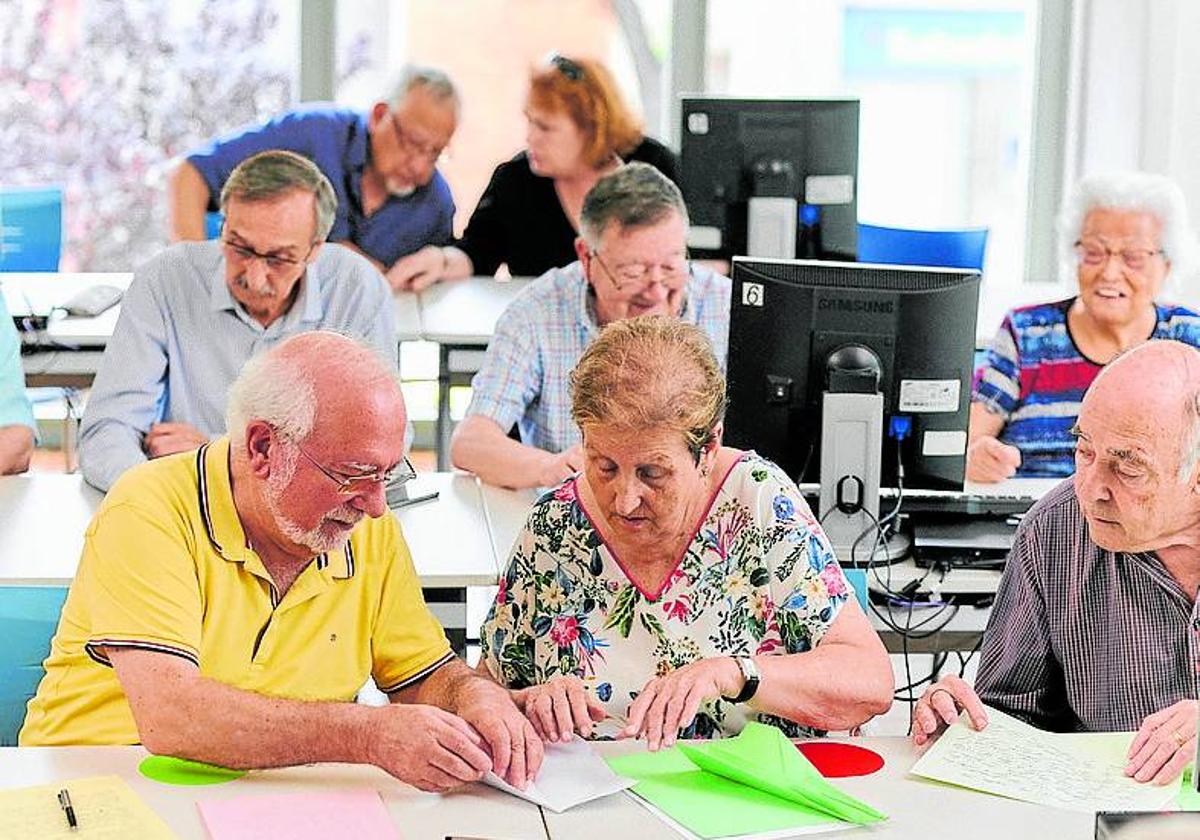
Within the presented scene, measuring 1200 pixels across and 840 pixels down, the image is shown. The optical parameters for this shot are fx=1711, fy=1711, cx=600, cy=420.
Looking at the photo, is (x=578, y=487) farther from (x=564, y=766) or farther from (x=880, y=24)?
(x=880, y=24)

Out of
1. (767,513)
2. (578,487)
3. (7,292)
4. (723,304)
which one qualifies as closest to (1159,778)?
(767,513)

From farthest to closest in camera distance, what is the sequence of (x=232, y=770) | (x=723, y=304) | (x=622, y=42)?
(x=622, y=42), (x=723, y=304), (x=232, y=770)

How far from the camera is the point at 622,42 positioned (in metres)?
A: 6.24

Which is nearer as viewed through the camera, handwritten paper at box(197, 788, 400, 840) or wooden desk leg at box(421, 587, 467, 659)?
handwritten paper at box(197, 788, 400, 840)

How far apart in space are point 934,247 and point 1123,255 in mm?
1087

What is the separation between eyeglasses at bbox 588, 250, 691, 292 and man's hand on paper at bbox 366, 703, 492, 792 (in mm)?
1698

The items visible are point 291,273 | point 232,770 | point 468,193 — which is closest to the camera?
point 232,770

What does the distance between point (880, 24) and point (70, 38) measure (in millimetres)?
2909

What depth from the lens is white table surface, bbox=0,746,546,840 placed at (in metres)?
1.90

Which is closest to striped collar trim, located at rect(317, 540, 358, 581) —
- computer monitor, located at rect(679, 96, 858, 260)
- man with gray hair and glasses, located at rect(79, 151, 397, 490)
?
man with gray hair and glasses, located at rect(79, 151, 397, 490)

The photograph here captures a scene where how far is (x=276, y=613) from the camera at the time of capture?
221cm

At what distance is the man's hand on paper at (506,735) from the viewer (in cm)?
201

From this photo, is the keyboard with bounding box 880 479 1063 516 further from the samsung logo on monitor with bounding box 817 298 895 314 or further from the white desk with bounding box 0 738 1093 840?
the white desk with bounding box 0 738 1093 840

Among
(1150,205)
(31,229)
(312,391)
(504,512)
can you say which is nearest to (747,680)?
(312,391)
